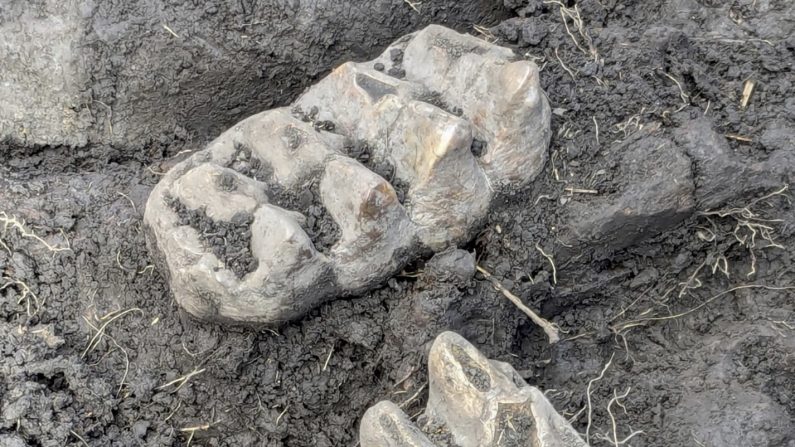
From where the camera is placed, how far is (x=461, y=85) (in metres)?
2.22

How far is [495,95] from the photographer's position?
2.15m

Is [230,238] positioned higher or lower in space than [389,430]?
higher

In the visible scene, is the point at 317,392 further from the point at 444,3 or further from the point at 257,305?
the point at 444,3

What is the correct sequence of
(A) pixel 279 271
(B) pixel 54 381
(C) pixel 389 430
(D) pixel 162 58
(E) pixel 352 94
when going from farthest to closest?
1. (D) pixel 162 58
2. (E) pixel 352 94
3. (B) pixel 54 381
4. (A) pixel 279 271
5. (C) pixel 389 430

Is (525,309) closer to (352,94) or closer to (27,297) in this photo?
(352,94)

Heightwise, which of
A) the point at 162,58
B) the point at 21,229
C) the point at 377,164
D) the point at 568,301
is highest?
the point at 162,58

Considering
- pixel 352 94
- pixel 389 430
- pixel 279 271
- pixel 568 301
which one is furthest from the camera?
pixel 568 301

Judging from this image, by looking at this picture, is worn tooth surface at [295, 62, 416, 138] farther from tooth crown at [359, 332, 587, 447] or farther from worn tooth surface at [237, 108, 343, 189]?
tooth crown at [359, 332, 587, 447]

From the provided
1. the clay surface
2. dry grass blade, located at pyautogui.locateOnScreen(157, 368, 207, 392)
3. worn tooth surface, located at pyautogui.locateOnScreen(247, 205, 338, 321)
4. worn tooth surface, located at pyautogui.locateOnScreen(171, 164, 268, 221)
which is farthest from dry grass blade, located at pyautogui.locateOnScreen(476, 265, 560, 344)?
the clay surface

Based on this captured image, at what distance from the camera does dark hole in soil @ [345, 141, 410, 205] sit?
7.08ft

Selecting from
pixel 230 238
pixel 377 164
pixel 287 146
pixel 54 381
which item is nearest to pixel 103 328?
pixel 54 381

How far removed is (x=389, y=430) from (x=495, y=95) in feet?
2.97

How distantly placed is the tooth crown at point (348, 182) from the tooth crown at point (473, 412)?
34 centimetres

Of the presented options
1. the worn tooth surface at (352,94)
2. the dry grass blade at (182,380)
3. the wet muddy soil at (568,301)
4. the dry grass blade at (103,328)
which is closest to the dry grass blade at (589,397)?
the wet muddy soil at (568,301)
